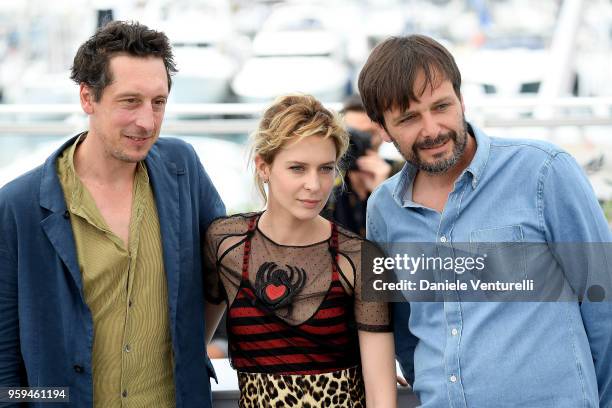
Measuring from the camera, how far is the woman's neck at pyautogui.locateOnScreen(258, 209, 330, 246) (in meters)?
2.40

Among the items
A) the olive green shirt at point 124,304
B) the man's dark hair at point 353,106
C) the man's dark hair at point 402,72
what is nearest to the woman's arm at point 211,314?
the olive green shirt at point 124,304

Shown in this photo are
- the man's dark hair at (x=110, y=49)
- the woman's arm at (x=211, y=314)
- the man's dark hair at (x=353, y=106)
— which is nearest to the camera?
the man's dark hair at (x=110, y=49)

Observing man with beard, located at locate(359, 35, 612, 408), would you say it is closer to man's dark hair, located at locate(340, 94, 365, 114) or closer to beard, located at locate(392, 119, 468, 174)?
beard, located at locate(392, 119, 468, 174)

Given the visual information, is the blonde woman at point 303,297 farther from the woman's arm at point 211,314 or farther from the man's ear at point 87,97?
the man's ear at point 87,97

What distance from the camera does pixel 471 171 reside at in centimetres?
220

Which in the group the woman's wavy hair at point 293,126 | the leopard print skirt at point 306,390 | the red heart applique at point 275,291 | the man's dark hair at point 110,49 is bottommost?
the leopard print skirt at point 306,390

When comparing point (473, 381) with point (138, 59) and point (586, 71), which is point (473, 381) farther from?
point (586, 71)

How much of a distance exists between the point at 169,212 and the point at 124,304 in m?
0.29

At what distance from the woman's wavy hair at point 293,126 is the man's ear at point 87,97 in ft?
1.50

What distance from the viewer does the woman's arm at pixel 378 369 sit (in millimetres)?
2285

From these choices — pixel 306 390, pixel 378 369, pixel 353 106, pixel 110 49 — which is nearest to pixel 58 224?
pixel 110 49

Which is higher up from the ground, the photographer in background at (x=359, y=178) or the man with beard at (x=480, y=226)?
the photographer in background at (x=359, y=178)

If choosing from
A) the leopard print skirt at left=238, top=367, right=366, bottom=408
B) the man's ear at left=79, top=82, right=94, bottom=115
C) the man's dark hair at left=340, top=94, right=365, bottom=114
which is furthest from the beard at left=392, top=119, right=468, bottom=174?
the man's dark hair at left=340, top=94, right=365, bottom=114

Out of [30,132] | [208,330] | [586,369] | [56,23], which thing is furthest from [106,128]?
[56,23]
